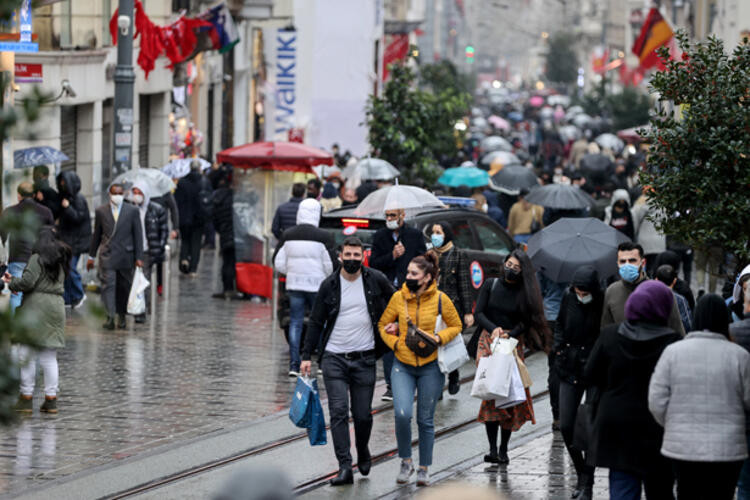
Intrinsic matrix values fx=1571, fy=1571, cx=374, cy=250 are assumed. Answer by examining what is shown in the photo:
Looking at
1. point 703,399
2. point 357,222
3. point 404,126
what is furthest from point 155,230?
point 703,399

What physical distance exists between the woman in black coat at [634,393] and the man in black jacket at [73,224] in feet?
34.1

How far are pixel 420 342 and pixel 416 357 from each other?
123 millimetres

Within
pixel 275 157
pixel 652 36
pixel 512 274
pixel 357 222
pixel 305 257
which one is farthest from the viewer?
pixel 652 36

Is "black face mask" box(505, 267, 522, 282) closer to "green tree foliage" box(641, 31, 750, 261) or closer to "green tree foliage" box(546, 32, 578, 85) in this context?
"green tree foliage" box(641, 31, 750, 261)

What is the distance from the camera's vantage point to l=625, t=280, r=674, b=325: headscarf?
830 cm

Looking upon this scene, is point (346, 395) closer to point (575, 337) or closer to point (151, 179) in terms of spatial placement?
point (575, 337)

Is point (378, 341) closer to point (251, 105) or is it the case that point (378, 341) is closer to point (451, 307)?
point (451, 307)

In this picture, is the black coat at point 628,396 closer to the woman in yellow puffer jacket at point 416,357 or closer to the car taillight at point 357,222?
the woman in yellow puffer jacket at point 416,357

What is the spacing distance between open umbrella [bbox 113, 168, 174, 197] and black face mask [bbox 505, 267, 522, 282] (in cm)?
802

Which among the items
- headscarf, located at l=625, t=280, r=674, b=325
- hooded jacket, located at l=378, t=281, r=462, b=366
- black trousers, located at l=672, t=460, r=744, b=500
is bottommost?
black trousers, located at l=672, t=460, r=744, b=500

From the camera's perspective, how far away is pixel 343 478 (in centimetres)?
1028

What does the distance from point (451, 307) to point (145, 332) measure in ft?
24.5

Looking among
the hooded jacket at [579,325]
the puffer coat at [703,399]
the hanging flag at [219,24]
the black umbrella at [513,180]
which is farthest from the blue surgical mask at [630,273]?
the hanging flag at [219,24]

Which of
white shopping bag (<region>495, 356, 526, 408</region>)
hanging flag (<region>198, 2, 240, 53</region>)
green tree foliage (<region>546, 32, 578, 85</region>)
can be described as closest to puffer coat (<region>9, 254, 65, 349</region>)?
white shopping bag (<region>495, 356, 526, 408</region>)
